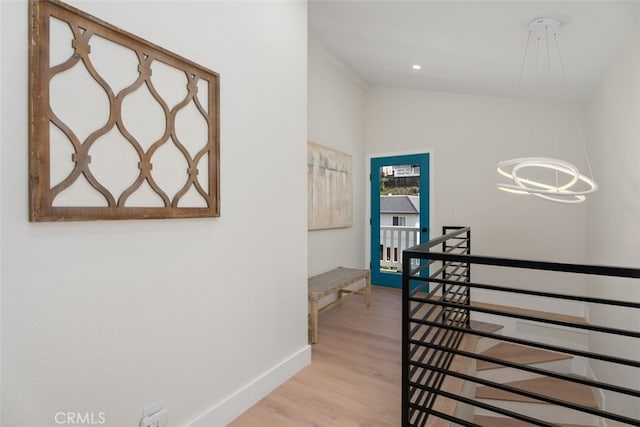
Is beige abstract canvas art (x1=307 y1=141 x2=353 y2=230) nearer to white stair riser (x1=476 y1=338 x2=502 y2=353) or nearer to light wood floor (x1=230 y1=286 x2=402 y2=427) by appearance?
light wood floor (x1=230 y1=286 x2=402 y2=427)

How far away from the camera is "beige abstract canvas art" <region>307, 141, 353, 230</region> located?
3.77 m

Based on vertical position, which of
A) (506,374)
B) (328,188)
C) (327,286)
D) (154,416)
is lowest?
(506,374)

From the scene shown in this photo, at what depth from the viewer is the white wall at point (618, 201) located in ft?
6.73

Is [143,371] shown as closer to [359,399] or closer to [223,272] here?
[223,272]

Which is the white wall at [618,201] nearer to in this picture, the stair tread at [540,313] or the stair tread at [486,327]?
the stair tread at [540,313]

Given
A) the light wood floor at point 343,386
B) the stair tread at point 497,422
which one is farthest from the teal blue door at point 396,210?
the stair tread at point 497,422

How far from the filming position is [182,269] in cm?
161

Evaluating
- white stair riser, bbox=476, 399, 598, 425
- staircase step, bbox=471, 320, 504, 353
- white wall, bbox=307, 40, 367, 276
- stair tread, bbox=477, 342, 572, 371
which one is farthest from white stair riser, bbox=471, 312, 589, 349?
white wall, bbox=307, 40, 367, 276

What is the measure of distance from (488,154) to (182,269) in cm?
411

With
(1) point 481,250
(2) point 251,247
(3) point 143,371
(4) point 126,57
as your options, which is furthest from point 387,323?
(4) point 126,57

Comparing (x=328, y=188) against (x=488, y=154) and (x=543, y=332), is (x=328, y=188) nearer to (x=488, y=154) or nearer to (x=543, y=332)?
(x=488, y=154)

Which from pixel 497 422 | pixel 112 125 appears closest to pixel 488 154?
pixel 497 422

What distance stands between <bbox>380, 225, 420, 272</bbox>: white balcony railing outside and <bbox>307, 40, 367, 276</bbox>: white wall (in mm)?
334

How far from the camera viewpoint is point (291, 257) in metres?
2.42
